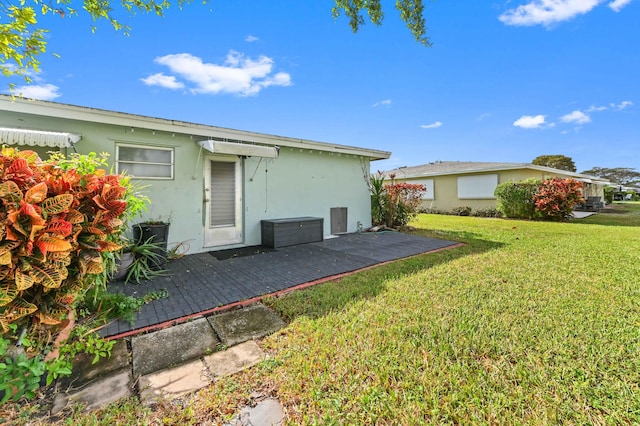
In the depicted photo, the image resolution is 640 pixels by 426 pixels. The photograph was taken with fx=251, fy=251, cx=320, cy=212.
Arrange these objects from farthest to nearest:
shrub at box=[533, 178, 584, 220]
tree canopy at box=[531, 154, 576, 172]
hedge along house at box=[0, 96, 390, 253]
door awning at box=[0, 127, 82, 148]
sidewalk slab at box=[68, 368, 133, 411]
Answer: tree canopy at box=[531, 154, 576, 172]
shrub at box=[533, 178, 584, 220]
hedge along house at box=[0, 96, 390, 253]
door awning at box=[0, 127, 82, 148]
sidewalk slab at box=[68, 368, 133, 411]

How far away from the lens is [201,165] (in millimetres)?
6988

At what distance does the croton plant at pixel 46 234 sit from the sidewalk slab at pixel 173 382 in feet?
3.12

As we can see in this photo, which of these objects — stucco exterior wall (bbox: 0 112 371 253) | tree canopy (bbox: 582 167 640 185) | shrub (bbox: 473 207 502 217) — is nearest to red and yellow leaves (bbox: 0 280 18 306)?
stucco exterior wall (bbox: 0 112 371 253)

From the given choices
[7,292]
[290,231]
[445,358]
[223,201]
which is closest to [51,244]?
[7,292]

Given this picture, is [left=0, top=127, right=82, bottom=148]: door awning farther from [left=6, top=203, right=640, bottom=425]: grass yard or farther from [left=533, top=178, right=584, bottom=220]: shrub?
[left=533, top=178, right=584, bottom=220]: shrub

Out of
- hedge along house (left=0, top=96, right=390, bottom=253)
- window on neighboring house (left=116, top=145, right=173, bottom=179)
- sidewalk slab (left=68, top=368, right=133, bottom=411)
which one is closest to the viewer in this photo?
sidewalk slab (left=68, top=368, right=133, bottom=411)

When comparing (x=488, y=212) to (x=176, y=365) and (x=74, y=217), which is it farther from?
(x=74, y=217)

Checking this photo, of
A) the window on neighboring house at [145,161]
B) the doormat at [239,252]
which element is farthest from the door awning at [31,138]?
the doormat at [239,252]

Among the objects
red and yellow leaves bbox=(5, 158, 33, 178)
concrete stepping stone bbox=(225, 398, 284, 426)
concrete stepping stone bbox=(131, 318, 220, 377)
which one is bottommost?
concrete stepping stone bbox=(225, 398, 284, 426)

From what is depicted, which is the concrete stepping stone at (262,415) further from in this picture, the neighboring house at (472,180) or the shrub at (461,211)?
the shrub at (461,211)

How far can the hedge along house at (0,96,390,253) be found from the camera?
5.20 meters

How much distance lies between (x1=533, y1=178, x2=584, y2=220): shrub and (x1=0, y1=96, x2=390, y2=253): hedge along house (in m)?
11.6

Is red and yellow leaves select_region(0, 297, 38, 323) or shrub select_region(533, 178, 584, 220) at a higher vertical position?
shrub select_region(533, 178, 584, 220)

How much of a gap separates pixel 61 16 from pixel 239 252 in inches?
225
